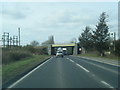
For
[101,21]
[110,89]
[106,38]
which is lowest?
[110,89]

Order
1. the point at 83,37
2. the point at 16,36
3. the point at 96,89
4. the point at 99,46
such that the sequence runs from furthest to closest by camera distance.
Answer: the point at 83,37 < the point at 16,36 < the point at 99,46 < the point at 96,89

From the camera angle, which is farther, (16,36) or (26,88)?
(16,36)

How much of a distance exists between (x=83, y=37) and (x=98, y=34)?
37.1 m

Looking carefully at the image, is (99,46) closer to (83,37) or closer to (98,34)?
(98,34)

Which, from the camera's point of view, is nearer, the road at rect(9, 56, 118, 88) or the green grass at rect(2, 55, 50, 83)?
the road at rect(9, 56, 118, 88)

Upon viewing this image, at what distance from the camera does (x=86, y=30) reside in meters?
104

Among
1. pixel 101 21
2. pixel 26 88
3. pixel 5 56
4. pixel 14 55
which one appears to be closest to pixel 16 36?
pixel 101 21

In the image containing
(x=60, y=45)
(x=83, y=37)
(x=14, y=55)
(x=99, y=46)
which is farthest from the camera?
(x=60, y=45)

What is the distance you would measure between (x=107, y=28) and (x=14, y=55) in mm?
30235

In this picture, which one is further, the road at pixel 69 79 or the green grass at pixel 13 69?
the green grass at pixel 13 69

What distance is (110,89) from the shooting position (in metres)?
11.4

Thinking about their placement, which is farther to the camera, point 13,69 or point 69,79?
point 13,69

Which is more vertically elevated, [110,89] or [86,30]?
[86,30]

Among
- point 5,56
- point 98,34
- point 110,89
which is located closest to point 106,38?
point 98,34
